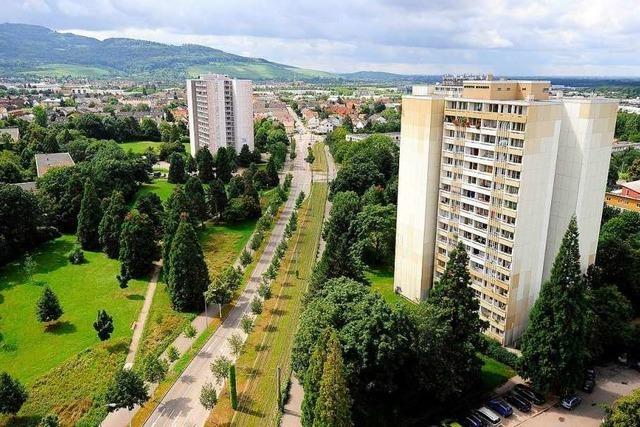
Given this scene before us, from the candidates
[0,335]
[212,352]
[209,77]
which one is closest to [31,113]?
[209,77]

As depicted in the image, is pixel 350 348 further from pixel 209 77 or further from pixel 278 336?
pixel 209 77

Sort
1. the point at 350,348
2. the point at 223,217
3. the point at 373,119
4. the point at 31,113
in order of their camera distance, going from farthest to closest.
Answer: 1. the point at 373,119
2. the point at 31,113
3. the point at 223,217
4. the point at 350,348

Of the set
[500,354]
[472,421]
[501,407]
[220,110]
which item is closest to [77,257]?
[472,421]

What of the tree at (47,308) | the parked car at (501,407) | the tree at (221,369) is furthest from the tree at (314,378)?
the tree at (47,308)

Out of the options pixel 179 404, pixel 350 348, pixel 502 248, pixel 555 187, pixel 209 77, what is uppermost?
pixel 209 77

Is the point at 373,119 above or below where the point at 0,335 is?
above

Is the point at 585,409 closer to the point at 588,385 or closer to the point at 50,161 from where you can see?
the point at 588,385
